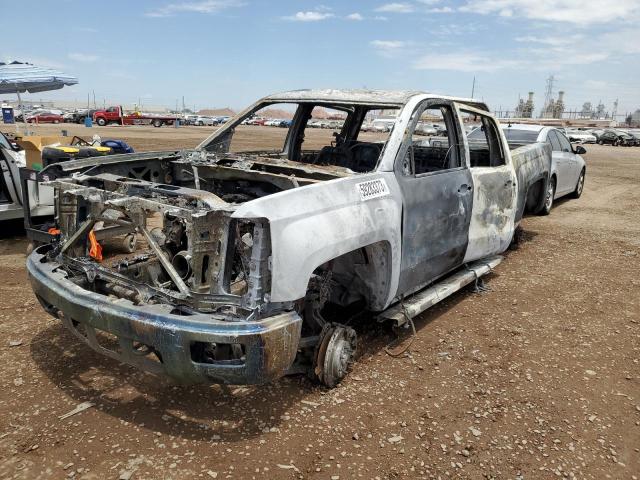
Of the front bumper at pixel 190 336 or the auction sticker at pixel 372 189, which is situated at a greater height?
the auction sticker at pixel 372 189

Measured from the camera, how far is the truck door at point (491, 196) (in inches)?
183

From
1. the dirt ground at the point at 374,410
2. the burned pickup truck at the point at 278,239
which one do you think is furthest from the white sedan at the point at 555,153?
the dirt ground at the point at 374,410

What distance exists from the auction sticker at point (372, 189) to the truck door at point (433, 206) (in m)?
0.22

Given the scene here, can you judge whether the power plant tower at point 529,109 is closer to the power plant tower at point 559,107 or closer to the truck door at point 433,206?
the power plant tower at point 559,107

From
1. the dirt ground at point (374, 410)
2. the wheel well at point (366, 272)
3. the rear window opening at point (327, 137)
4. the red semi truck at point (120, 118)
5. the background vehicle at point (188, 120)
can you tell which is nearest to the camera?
the dirt ground at point (374, 410)

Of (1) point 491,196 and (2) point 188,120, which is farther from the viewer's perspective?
(2) point 188,120

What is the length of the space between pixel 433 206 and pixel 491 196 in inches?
45.9

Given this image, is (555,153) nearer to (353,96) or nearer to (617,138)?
(353,96)

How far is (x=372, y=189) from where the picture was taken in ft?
11.0

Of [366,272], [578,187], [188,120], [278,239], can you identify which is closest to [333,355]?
[366,272]

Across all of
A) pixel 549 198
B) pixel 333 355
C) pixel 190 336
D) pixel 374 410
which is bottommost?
pixel 374 410

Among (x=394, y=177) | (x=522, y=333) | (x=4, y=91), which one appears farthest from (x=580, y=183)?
(x=4, y=91)

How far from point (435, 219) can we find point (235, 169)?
1.56 m

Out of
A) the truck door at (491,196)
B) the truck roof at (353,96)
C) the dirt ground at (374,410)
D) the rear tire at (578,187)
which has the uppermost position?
the truck roof at (353,96)
